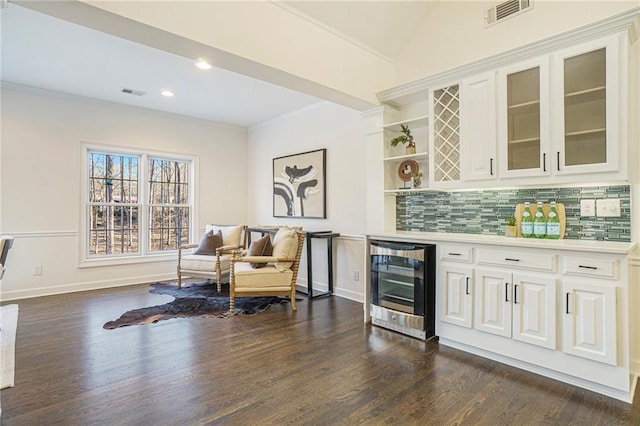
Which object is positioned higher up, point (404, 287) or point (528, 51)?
point (528, 51)

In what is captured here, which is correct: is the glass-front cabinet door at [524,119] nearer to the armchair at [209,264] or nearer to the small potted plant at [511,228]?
the small potted plant at [511,228]

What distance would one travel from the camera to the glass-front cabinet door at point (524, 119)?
269cm

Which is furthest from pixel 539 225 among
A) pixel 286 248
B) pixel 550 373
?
pixel 286 248

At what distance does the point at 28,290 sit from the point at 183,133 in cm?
314

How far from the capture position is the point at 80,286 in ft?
16.6

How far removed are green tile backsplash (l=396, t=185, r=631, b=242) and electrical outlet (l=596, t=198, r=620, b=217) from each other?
0.03m

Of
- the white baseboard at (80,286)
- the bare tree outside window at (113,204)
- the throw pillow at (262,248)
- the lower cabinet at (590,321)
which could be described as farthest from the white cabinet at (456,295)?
the bare tree outside window at (113,204)

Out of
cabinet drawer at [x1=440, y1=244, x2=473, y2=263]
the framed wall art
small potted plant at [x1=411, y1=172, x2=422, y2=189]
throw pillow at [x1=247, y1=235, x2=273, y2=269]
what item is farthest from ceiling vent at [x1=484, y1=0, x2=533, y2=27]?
throw pillow at [x1=247, y1=235, x2=273, y2=269]

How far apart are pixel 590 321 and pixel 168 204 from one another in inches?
229

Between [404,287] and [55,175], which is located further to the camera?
[55,175]

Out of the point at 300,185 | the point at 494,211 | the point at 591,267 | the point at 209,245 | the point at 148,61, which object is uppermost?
the point at 148,61

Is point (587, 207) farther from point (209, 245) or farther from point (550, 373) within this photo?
point (209, 245)

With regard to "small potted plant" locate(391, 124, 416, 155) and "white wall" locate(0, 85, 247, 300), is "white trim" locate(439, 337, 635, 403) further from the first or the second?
"white wall" locate(0, 85, 247, 300)

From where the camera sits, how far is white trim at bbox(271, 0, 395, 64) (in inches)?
113
